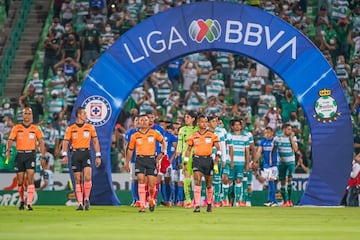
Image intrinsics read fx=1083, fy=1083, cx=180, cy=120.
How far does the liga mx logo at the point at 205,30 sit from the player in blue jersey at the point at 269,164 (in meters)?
3.13

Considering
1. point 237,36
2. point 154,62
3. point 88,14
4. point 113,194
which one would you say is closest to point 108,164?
point 113,194

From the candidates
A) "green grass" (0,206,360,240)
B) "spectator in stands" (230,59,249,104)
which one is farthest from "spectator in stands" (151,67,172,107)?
"green grass" (0,206,360,240)

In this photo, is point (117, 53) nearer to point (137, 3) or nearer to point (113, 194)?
point (113, 194)

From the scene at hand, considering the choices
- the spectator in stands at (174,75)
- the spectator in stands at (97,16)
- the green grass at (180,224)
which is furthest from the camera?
the spectator in stands at (97,16)

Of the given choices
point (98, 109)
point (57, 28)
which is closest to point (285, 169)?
point (98, 109)

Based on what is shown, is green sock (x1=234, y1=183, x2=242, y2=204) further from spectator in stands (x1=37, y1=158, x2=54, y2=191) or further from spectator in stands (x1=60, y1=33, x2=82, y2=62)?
spectator in stands (x1=60, y1=33, x2=82, y2=62)

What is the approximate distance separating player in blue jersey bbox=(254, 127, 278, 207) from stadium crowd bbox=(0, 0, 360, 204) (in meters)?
2.13

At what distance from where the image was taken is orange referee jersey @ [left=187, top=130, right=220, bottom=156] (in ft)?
81.3

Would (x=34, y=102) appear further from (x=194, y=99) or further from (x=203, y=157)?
(x=203, y=157)

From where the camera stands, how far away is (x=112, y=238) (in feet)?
54.3

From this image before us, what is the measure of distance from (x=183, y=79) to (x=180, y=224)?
54.4 ft

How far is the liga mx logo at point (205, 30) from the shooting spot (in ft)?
93.5

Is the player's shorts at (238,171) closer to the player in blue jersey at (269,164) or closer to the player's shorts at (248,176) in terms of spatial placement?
the player's shorts at (248,176)

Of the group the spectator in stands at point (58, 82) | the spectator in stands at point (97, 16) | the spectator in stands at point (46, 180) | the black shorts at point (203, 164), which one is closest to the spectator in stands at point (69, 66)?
the spectator in stands at point (58, 82)
